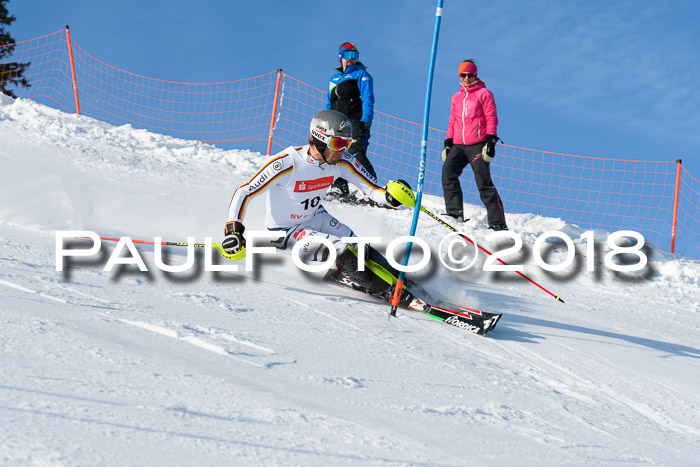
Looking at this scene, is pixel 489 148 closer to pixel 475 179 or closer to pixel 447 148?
pixel 475 179

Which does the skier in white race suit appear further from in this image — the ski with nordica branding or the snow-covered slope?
the snow-covered slope

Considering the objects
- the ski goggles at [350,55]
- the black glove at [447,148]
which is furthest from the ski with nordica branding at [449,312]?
the ski goggles at [350,55]

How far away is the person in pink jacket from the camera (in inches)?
299

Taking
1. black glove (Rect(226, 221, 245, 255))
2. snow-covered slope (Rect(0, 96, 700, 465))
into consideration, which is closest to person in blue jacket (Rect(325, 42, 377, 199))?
snow-covered slope (Rect(0, 96, 700, 465))

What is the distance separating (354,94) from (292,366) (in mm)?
5833

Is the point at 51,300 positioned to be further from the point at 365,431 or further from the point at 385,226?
the point at 385,226

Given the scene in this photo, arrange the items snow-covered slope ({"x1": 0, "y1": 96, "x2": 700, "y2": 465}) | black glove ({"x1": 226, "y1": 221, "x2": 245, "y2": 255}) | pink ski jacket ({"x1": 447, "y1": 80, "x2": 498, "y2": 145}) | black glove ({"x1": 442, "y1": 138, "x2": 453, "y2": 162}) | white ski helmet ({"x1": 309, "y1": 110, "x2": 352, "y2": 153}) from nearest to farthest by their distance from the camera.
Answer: snow-covered slope ({"x1": 0, "y1": 96, "x2": 700, "y2": 465})
black glove ({"x1": 226, "y1": 221, "x2": 245, "y2": 255})
white ski helmet ({"x1": 309, "y1": 110, "x2": 352, "y2": 153})
pink ski jacket ({"x1": 447, "y1": 80, "x2": 498, "y2": 145})
black glove ({"x1": 442, "y1": 138, "x2": 453, "y2": 162})

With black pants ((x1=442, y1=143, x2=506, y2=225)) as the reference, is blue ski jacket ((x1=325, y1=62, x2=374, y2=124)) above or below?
above

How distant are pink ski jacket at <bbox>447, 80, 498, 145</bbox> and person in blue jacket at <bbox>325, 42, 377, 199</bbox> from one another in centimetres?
117

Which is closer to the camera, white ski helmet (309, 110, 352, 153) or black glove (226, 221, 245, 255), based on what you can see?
black glove (226, 221, 245, 255)

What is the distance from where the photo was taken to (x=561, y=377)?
3.43 meters

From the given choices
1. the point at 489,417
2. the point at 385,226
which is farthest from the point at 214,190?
the point at 489,417

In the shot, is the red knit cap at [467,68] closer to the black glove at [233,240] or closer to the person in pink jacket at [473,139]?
the person in pink jacket at [473,139]

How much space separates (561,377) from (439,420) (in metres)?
1.34
